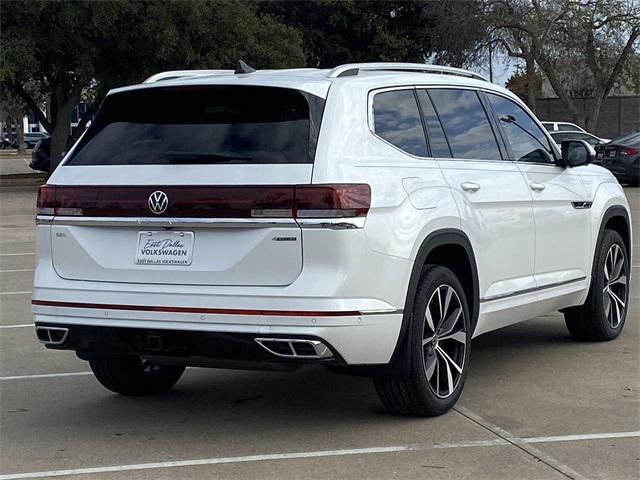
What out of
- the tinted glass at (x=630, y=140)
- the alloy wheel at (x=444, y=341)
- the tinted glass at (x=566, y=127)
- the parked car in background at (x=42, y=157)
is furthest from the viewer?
the tinted glass at (x=566, y=127)

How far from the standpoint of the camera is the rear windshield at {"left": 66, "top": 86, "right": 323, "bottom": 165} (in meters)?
5.33

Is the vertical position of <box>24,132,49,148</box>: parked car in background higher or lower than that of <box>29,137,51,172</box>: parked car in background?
lower

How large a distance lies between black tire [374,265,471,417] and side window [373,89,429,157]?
696mm

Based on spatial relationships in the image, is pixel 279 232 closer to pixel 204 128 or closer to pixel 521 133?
pixel 204 128

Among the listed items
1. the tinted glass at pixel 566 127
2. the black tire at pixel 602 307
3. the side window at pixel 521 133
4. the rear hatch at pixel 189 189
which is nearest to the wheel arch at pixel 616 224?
the black tire at pixel 602 307

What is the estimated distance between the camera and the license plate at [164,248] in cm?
533

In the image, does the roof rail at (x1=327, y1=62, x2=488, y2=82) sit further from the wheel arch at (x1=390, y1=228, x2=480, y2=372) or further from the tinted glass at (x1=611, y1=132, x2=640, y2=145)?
the tinted glass at (x1=611, y1=132, x2=640, y2=145)

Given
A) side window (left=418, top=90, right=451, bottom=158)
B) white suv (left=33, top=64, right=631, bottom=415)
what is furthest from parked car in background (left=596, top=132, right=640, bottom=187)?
side window (left=418, top=90, right=451, bottom=158)

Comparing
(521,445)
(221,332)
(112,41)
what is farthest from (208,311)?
(112,41)

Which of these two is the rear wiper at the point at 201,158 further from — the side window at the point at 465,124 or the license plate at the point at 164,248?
the side window at the point at 465,124

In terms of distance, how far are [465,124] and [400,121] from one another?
2.58ft

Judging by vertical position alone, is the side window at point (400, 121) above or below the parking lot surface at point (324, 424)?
above

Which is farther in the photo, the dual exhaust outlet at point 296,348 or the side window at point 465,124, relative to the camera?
the side window at point 465,124

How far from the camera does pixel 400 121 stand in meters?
5.95
